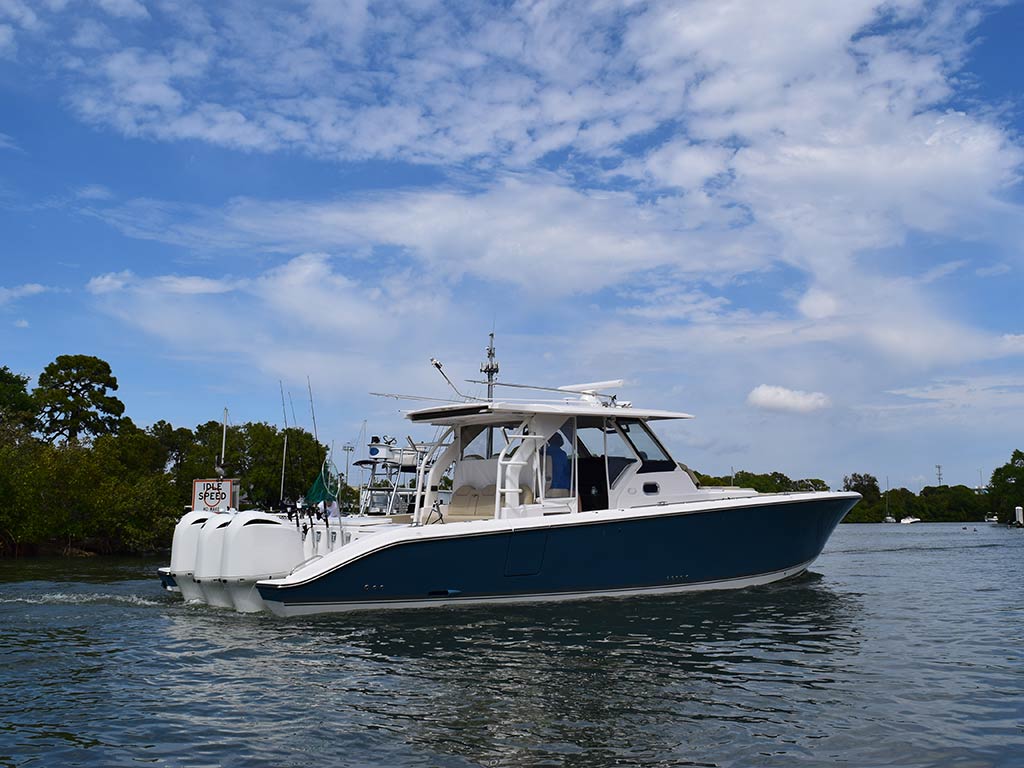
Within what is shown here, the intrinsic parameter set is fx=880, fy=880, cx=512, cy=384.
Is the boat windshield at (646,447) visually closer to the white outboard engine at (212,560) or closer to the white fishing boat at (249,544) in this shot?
the white fishing boat at (249,544)

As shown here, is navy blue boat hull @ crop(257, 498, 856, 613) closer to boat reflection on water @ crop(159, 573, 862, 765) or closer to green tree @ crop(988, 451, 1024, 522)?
boat reflection on water @ crop(159, 573, 862, 765)

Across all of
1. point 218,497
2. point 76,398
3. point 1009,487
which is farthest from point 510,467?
point 1009,487

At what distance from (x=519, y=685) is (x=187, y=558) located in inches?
277

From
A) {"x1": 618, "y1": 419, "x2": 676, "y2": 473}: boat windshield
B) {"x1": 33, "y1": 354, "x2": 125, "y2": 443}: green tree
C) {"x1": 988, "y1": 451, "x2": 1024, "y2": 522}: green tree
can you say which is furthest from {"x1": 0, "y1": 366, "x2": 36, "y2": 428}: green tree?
{"x1": 988, "y1": 451, "x2": 1024, "y2": 522}: green tree

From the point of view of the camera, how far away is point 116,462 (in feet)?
130

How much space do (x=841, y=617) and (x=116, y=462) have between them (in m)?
35.1

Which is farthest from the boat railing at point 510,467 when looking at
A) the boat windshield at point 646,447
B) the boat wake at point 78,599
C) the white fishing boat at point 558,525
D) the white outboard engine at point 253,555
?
the boat wake at point 78,599

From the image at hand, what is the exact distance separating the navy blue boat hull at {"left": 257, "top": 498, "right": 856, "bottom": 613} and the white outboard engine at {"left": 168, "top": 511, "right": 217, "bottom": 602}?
1.99 m

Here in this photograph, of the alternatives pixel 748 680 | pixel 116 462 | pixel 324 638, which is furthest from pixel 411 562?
pixel 116 462

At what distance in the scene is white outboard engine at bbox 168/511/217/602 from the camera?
13.1 m

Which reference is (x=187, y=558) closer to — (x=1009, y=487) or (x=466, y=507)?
(x=466, y=507)

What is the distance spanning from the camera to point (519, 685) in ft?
26.6

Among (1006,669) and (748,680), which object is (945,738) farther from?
(1006,669)

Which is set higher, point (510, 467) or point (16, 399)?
point (16, 399)
